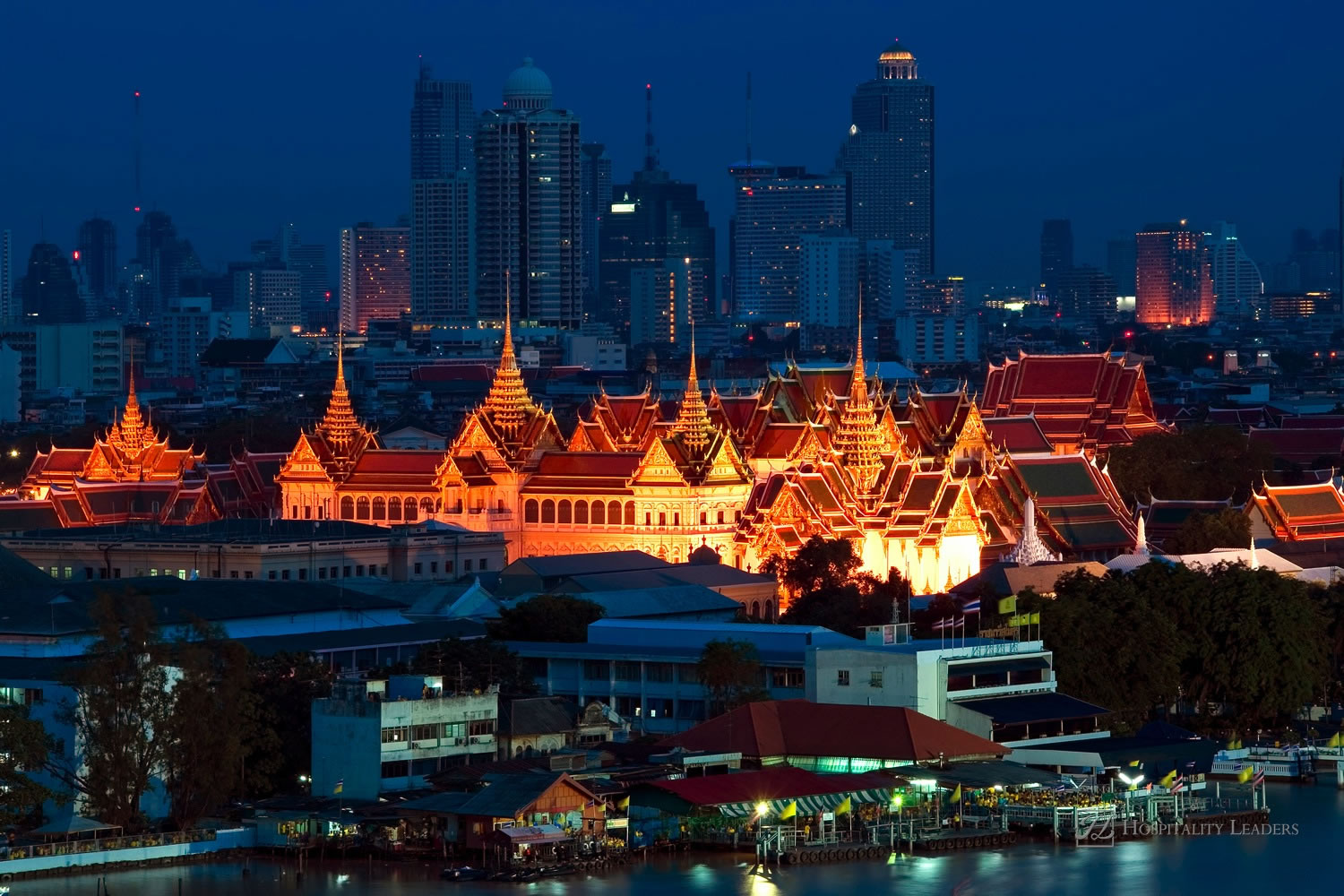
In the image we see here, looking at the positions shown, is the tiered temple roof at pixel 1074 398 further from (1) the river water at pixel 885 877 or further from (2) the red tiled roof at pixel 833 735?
(1) the river water at pixel 885 877

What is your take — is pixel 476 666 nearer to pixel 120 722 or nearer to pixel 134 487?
pixel 120 722

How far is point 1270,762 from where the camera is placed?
76.8 m

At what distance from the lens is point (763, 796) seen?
67.3 metres

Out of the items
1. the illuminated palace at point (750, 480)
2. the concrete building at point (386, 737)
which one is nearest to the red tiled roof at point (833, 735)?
the concrete building at point (386, 737)

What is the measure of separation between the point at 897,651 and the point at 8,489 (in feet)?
223

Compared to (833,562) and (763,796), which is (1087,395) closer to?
(833,562)

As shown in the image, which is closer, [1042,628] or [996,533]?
[1042,628]

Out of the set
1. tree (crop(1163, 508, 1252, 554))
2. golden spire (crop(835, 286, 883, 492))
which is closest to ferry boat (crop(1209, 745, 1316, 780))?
tree (crop(1163, 508, 1252, 554))

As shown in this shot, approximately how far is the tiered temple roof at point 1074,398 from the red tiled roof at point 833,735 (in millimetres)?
60631

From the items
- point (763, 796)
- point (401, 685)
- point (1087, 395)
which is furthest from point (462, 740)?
point (1087, 395)

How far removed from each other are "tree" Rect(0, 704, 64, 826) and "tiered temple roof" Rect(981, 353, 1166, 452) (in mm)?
70250

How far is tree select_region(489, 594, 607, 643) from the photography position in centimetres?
8175

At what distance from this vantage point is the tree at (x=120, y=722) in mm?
65688

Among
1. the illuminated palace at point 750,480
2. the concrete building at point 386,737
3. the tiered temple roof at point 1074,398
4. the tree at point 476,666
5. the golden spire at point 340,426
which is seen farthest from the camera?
the tiered temple roof at point 1074,398
